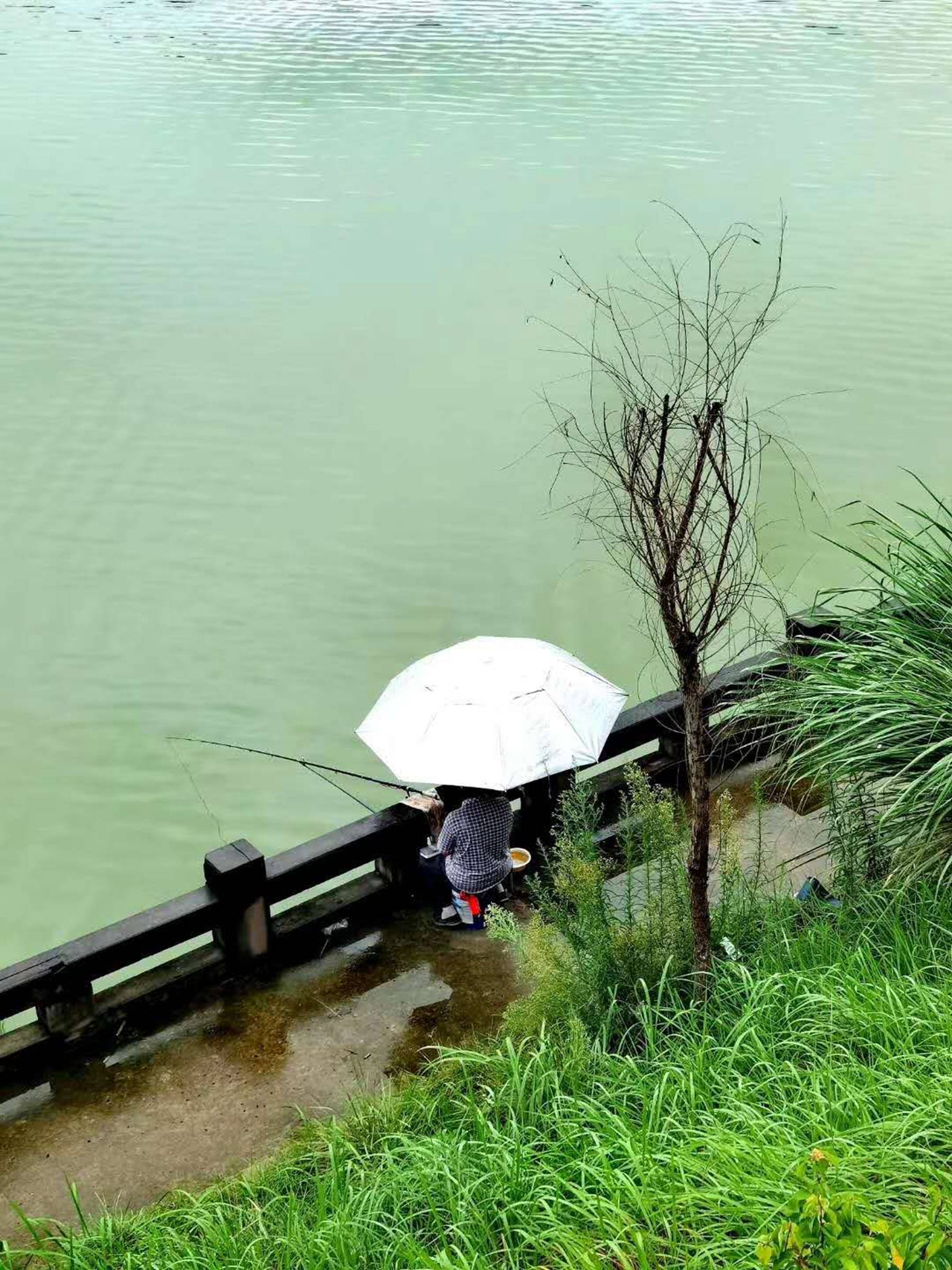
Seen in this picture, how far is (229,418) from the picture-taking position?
1517 cm

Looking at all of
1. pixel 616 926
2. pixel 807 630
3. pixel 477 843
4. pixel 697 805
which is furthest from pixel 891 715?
pixel 477 843

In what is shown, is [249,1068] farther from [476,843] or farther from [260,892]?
[476,843]

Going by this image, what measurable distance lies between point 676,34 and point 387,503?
78.6 ft

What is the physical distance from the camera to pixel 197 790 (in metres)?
9.37

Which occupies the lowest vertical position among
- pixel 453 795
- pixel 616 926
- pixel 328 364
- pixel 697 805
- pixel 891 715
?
pixel 616 926

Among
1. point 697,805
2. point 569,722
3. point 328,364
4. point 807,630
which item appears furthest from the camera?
point 328,364

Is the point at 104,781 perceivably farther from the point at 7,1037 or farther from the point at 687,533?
the point at 687,533

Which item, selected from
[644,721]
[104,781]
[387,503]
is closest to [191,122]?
[387,503]

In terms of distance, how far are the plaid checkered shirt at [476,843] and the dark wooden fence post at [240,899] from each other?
890 millimetres

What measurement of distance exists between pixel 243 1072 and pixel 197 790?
142 inches

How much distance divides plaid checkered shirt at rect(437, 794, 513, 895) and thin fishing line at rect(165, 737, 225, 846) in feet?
8.60

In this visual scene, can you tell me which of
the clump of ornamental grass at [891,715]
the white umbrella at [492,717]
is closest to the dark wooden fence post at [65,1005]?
the white umbrella at [492,717]

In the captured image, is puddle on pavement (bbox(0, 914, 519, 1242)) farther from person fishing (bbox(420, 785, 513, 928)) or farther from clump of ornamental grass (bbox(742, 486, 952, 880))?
clump of ornamental grass (bbox(742, 486, 952, 880))

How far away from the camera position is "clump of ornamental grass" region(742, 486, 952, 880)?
18.6 feet
